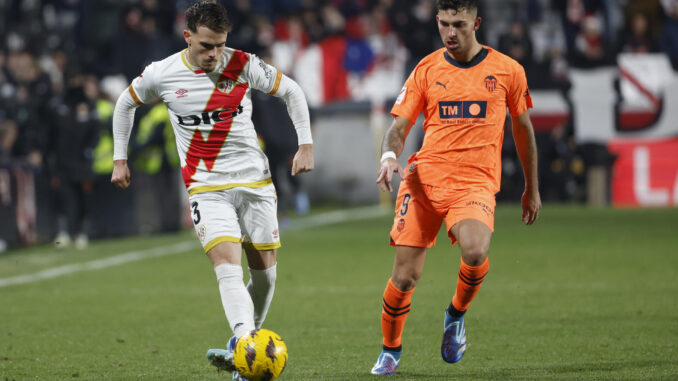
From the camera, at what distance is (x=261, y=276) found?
22.5 feet

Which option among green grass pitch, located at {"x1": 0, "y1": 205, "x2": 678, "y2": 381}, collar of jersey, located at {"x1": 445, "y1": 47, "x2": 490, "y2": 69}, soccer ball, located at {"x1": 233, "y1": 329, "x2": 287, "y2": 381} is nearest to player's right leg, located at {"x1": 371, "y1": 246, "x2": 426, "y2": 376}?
green grass pitch, located at {"x1": 0, "y1": 205, "x2": 678, "y2": 381}

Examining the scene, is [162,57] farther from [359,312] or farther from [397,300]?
[397,300]

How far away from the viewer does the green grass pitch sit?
6.96 metres

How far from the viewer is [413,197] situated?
670cm

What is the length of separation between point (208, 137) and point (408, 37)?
50.2 ft

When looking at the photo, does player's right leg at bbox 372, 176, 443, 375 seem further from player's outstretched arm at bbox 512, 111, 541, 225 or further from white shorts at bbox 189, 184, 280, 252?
white shorts at bbox 189, 184, 280, 252

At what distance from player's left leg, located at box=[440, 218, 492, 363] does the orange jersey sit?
0.31 m

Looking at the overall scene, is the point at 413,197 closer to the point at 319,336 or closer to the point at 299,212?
the point at 319,336

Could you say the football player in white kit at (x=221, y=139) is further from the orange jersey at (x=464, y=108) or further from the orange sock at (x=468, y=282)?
the orange sock at (x=468, y=282)

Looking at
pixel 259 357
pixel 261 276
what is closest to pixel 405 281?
pixel 261 276

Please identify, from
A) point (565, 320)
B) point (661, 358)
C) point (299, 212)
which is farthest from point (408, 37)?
point (661, 358)

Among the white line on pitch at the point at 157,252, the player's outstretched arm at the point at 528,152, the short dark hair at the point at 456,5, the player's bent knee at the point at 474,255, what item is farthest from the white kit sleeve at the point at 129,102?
the white line on pitch at the point at 157,252

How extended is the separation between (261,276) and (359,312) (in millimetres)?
2744

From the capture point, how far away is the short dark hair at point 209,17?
621cm
